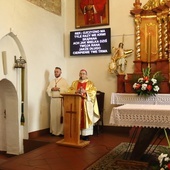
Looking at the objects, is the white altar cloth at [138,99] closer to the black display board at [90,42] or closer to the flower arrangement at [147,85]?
the flower arrangement at [147,85]

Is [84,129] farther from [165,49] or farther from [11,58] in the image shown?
[165,49]

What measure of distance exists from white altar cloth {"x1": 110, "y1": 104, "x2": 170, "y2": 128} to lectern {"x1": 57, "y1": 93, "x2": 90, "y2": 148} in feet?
4.39

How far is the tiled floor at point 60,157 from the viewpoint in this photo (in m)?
4.07

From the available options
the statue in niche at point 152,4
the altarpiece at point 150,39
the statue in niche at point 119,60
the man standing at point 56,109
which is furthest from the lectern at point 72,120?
the statue in niche at point 152,4

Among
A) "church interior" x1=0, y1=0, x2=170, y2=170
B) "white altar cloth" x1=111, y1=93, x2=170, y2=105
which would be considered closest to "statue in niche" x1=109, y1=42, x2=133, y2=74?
"church interior" x1=0, y1=0, x2=170, y2=170

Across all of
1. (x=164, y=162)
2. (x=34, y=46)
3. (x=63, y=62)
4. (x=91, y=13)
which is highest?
(x=91, y=13)

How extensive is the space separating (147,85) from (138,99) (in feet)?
1.36

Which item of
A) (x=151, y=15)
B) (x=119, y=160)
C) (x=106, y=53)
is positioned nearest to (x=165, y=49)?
(x=151, y=15)

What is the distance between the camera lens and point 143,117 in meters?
3.71

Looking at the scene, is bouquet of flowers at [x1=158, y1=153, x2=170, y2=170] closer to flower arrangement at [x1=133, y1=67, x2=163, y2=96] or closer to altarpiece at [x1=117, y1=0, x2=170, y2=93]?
flower arrangement at [x1=133, y1=67, x2=163, y2=96]

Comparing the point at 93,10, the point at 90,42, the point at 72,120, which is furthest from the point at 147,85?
the point at 93,10

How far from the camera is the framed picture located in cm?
710

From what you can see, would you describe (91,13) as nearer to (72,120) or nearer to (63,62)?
(63,62)

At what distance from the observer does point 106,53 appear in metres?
6.98
